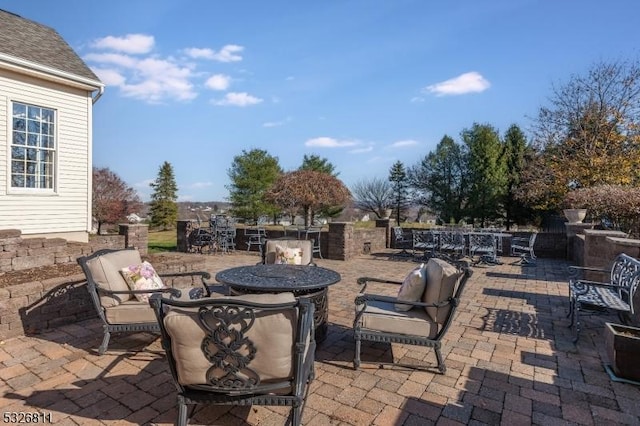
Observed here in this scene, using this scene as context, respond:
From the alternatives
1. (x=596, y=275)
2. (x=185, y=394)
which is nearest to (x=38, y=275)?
(x=185, y=394)

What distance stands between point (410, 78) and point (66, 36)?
9229 millimetres

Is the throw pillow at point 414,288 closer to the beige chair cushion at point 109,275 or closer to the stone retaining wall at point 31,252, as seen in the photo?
the beige chair cushion at point 109,275

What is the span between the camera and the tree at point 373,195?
2581 centimetres

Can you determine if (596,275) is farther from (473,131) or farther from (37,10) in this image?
(473,131)

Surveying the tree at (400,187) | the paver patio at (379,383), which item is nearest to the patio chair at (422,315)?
the paver patio at (379,383)

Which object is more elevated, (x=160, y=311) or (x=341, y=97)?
(x=341, y=97)

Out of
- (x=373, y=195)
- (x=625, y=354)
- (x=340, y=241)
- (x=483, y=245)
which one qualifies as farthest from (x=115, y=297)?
(x=373, y=195)

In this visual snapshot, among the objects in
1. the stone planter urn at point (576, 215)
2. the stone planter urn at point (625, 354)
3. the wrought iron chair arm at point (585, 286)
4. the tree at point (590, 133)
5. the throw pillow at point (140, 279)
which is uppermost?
the tree at point (590, 133)

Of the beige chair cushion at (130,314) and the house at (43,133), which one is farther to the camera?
the house at (43,133)

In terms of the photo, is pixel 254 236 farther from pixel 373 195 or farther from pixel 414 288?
pixel 373 195

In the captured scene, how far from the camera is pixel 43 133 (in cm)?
720

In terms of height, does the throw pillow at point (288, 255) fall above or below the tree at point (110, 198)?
below

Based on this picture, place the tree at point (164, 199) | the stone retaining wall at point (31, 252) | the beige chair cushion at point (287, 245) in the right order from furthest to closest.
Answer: the tree at point (164, 199)
the stone retaining wall at point (31, 252)
the beige chair cushion at point (287, 245)

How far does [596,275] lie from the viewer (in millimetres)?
5434
